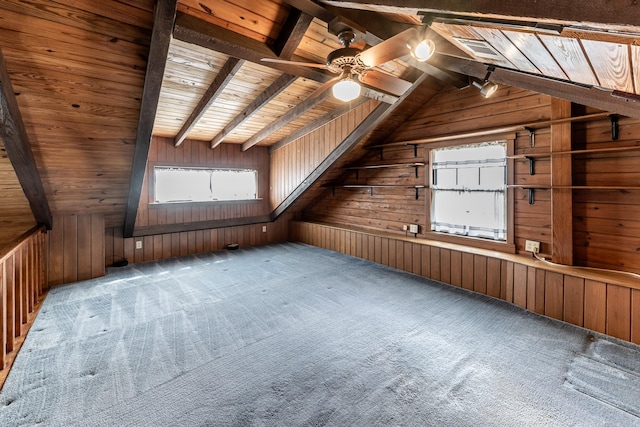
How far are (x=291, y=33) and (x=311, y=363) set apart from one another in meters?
2.51

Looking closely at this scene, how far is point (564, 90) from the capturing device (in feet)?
6.61

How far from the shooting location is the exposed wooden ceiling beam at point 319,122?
4.12m

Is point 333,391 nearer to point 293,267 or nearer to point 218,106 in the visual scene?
→ point 293,267

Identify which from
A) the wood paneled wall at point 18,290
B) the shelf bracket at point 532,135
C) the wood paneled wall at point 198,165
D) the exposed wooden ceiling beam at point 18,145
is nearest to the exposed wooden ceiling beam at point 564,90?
the shelf bracket at point 532,135

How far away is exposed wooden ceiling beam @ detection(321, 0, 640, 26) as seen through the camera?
2.43 ft

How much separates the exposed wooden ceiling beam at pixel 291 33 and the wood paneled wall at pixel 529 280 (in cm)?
304

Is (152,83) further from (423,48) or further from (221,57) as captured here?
(423,48)

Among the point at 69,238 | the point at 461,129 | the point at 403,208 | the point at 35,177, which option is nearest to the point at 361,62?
the point at 461,129

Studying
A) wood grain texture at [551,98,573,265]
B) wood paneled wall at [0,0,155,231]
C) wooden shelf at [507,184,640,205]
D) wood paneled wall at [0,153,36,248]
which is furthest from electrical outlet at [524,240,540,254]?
wood paneled wall at [0,153,36,248]

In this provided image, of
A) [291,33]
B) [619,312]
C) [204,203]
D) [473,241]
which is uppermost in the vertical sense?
[291,33]

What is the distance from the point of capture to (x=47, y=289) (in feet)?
12.0

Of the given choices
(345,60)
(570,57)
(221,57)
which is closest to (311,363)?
(345,60)

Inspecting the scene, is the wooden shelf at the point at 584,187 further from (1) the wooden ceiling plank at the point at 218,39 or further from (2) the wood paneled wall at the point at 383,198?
(1) the wooden ceiling plank at the point at 218,39

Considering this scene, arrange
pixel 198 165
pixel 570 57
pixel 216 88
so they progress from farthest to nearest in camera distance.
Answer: pixel 198 165 → pixel 216 88 → pixel 570 57
